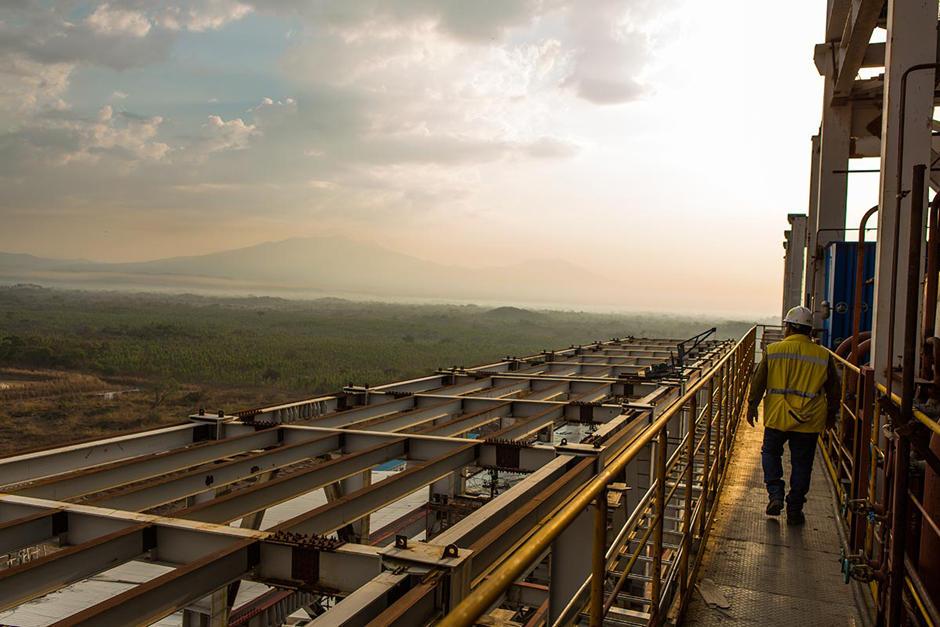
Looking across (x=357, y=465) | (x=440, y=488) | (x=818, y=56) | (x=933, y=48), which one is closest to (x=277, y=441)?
(x=357, y=465)

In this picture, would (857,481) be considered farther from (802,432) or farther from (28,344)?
(28,344)

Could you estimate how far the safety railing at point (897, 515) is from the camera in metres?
3.10

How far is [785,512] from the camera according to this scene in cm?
671

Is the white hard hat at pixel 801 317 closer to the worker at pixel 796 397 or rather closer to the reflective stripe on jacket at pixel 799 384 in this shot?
the worker at pixel 796 397

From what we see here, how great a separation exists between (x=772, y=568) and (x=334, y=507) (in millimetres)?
3498

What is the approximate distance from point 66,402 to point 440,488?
54.9 meters

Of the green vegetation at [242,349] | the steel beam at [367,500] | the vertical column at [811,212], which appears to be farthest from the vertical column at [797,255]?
the green vegetation at [242,349]

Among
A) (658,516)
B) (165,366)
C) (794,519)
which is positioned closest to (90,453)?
(658,516)

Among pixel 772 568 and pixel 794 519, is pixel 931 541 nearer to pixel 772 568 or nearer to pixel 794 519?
pixel 772 568

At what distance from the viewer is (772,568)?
5.22 meters

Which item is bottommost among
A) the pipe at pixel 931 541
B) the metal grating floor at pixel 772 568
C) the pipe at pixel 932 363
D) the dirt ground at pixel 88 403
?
the dirt ground at pixel 88 403

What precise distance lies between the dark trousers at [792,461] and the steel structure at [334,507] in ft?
1.69

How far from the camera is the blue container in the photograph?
10656mm

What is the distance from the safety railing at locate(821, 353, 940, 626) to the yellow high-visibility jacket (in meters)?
0.54
